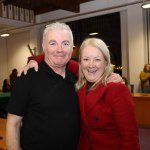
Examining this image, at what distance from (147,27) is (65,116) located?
6.37m

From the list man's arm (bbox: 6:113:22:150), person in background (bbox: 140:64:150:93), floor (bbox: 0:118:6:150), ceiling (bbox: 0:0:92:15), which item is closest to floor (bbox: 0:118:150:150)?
floor (bbox: 0:118:6:150)

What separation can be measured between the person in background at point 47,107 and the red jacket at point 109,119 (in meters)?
0.09

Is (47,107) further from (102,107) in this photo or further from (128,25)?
(128,25)

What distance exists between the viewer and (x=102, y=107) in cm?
151

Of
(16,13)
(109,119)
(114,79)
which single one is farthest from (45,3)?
(109,119)

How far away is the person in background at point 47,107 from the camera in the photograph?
5.02 feet

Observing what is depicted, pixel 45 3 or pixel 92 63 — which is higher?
pixel 45 3

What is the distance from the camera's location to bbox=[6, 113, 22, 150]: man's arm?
1.53 metres

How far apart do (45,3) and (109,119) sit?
304 inches

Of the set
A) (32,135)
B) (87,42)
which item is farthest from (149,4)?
Answer: (32,135)

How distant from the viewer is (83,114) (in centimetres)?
157

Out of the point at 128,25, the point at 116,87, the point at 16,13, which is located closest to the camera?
the point at 116,87

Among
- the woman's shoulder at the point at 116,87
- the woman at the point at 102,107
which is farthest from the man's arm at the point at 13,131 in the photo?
the woman's shoulder at the point at 116,87

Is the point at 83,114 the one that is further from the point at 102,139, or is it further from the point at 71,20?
the point at 71,20
